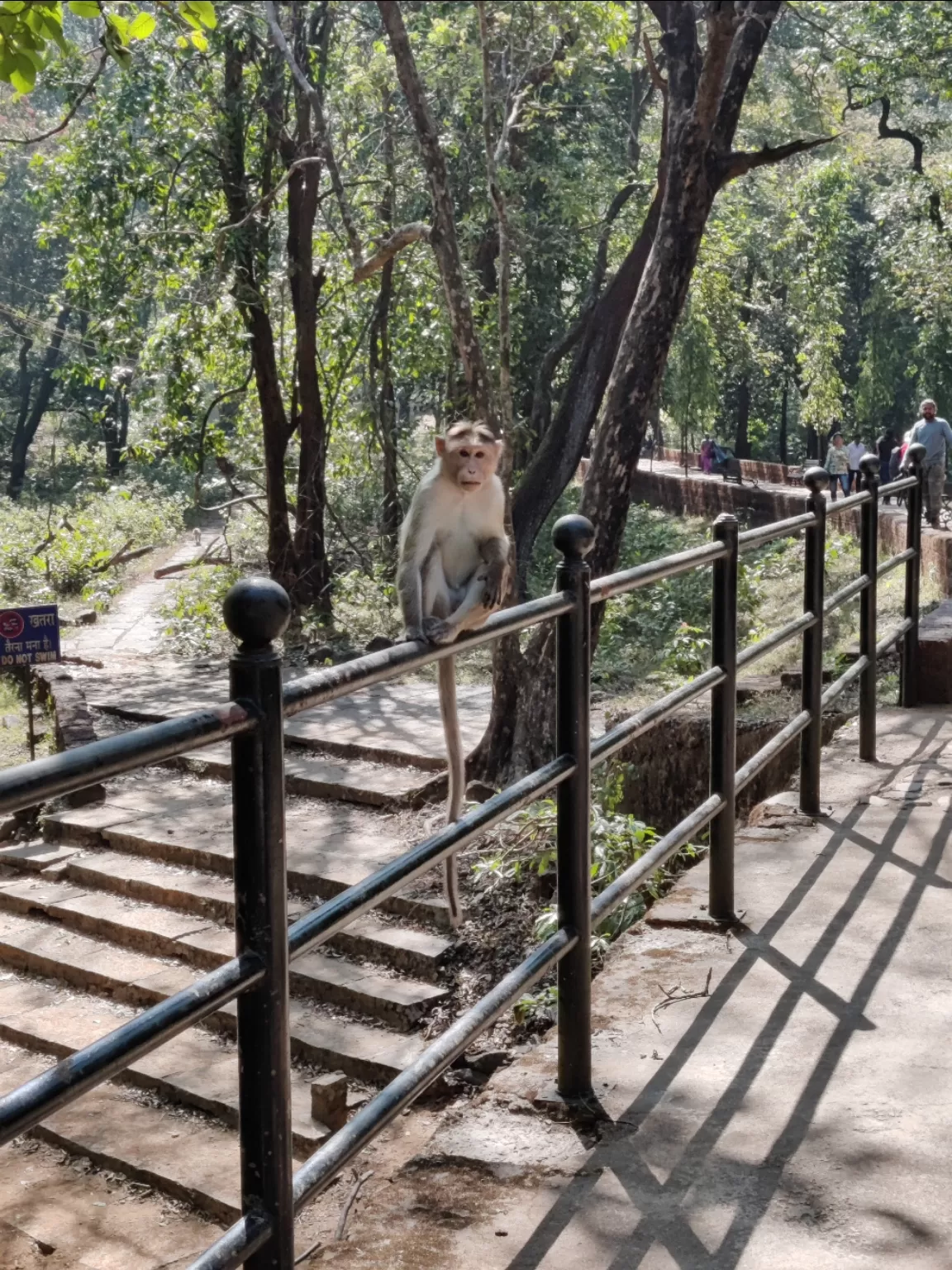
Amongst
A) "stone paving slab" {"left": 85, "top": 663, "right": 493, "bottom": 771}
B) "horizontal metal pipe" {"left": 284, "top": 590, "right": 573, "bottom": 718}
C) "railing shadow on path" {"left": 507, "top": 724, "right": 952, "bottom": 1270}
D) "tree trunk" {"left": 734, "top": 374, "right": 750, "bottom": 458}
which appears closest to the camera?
"horizontal metal pipe" {"left": 284, "top": 590, "right": 573, "bottom": 718}

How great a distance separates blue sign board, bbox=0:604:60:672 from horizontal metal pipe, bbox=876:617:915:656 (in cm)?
505

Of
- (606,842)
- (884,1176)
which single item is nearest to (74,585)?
(606,842)

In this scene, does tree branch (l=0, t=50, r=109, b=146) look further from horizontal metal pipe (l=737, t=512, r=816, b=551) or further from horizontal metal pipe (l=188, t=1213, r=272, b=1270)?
horizontal metal pipe (l=188, t=1213, r=272, b=1270)

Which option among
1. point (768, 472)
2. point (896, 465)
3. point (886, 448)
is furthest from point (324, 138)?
→ point (768, 472)

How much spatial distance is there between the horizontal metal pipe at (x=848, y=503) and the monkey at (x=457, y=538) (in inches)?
42.9

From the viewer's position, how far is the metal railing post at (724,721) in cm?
391

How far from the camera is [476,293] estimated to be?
53.5 ft

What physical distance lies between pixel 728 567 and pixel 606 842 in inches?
98.4

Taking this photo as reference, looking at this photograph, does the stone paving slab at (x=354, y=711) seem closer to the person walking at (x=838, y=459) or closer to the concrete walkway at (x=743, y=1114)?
the concrete walkway at (x=743, y=1114)

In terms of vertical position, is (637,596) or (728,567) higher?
(728,567)

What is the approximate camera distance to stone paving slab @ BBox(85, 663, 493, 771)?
9109mm

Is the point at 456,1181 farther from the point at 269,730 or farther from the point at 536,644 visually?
the point at 536,644

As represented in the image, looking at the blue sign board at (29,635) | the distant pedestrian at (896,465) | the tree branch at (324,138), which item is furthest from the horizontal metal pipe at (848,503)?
the distant pedestrian at (896,465)

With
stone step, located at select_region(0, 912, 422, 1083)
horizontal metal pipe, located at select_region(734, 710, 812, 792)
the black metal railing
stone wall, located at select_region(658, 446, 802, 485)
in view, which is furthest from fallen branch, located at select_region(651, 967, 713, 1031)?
stone wall, located at select_region(658, 446, 802, 485)
